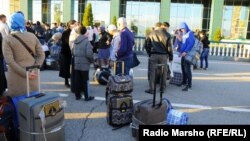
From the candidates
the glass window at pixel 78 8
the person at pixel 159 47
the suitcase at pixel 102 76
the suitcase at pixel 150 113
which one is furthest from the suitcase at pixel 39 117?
the glass window at pixel 78 8

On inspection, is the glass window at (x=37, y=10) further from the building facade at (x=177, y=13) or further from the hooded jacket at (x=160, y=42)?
the hooded jacket at (x=160, y=42)

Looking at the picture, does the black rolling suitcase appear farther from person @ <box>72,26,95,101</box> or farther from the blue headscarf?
the blue headscarf

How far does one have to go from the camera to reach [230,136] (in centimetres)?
Answer: 388

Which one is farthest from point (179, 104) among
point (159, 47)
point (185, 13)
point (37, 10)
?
point (37, 10)

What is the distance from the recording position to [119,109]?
5.45 m

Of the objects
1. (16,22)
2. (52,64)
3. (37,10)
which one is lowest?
(52,64)

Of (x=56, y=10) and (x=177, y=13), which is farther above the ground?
(x=56, y=10)

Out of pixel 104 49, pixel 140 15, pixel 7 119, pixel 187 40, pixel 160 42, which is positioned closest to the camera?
pixel 7 119

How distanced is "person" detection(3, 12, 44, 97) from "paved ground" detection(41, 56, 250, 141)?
3.71 ft

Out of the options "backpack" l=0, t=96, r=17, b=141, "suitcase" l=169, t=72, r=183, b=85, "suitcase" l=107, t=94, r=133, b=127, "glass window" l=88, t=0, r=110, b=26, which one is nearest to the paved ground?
"suitcase" l=107, t=94, r=133, b=127

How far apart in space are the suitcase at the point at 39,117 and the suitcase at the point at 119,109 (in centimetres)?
124

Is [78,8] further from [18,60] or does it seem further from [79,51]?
[18,60]

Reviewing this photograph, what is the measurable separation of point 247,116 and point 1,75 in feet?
16.8

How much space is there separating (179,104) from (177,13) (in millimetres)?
25095
